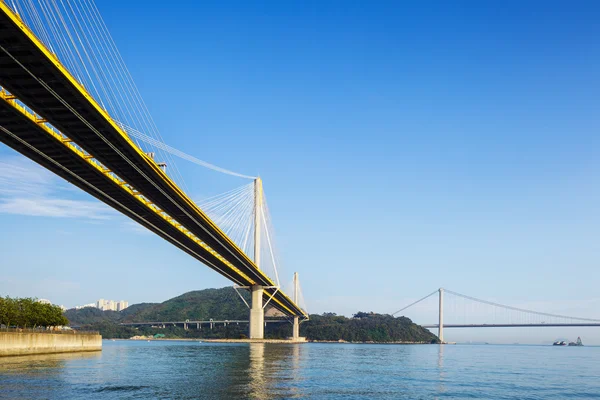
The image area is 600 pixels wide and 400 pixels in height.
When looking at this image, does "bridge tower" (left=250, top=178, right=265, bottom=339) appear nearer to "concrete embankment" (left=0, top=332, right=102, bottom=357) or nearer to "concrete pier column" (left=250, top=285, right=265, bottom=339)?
"concrete pier column" (left=250, top=285, right=265, bottom=339)

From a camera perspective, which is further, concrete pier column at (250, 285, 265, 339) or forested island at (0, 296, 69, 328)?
concrete pier column at (250, 285, 265, 339)

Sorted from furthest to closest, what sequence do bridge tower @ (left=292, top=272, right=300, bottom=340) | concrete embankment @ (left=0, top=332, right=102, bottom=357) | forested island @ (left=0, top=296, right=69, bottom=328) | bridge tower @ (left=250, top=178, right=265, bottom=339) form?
1. bridge tower @ (left=292, top=272, right=300, bottom=340)
2. bridge tower @ (left=250, top=178, right=265, bottom=339)
3. forested island @ (left=0, top=296, right=69, bottom=328)
4. concrete embankment @ (left=0, top=332, right=102, bottom=357)

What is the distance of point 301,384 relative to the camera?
32.5m

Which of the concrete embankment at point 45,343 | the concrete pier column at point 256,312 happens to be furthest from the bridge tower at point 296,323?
the concrete embankment at point 45,343

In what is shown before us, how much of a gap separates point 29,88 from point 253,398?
19408 millimetres

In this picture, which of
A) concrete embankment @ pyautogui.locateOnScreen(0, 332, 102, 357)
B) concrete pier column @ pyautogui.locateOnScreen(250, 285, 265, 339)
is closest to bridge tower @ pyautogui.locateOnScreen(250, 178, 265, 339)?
concrete pier column @ pyautogui.locateOnScreen(250, 285, 265, 339)

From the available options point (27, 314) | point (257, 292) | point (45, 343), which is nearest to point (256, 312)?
point (257, 292)

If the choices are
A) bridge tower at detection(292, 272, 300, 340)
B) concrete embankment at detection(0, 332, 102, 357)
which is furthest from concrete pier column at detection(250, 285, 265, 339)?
bridge tower at detection(292, 272, 300, 340)

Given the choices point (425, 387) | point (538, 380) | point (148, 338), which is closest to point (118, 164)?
point (425, 387)

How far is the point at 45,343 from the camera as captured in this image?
53781 mm

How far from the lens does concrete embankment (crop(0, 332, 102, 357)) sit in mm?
45888

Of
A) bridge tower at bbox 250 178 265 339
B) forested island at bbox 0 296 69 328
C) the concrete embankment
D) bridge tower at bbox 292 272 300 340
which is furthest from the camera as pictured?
bridge tower at bbox 292 272 300 340

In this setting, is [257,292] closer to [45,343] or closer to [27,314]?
[27,314]

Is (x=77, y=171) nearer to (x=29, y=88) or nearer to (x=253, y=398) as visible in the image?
(x=29, y=88)
